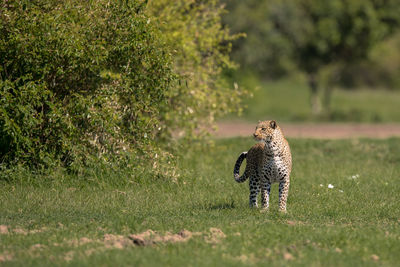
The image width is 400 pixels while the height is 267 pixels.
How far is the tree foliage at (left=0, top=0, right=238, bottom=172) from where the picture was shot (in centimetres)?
1255

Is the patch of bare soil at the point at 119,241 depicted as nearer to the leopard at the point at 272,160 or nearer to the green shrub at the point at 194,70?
the leopard at the point at 272,160

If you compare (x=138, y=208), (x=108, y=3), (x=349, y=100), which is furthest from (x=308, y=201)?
(x=349, y=100)

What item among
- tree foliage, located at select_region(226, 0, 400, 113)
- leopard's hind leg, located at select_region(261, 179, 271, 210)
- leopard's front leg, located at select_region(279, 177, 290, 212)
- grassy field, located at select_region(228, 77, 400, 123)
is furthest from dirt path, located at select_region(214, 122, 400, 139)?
leopard's front leg, located at select_region(279, 177, 290, 212)

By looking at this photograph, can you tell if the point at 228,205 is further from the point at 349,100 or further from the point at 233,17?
the point at 349,100

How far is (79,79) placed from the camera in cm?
1378

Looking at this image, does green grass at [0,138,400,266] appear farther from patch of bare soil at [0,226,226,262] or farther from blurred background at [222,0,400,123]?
blurred background at [222,0,400,123]

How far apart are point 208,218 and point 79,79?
478cm

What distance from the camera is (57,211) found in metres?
11.4

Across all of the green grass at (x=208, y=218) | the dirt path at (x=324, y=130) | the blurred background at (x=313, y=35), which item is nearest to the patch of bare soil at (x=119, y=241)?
the green grass at (x=208, y=218)

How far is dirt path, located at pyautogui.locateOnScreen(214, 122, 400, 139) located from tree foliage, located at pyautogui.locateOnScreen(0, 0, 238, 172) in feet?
45.6

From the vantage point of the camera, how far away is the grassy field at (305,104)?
37.6m

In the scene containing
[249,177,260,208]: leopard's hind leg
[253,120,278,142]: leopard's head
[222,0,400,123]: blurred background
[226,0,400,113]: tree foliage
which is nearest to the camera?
[253,120,278,142]: leopard's head

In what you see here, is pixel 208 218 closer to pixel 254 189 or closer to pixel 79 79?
pixel 254 189

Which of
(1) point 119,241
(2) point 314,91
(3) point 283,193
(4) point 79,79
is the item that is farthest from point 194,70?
(2) point 314,91
